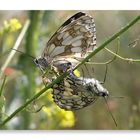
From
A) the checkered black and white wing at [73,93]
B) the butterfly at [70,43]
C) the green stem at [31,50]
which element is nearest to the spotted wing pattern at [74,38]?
the butterfly at [70,43]

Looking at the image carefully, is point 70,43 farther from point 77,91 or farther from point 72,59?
point 77,91

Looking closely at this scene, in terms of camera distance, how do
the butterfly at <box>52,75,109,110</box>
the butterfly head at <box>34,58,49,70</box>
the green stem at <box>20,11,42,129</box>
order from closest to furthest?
the butterfly at <box>52,75,109,110</box>
the butterfly head at <box>34,58,49,70</box>
the green stem at <box>20,11,42,129</box>

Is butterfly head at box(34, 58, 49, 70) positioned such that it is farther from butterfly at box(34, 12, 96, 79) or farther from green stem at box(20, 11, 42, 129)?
green stem at box(20, 11, 42, 129)

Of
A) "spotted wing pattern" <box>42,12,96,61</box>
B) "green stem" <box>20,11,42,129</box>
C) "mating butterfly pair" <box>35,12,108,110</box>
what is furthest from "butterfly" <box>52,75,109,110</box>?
"green stem" <box>20,11,42,129</box>

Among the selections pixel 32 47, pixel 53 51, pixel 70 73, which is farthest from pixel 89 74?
pixel 70 73

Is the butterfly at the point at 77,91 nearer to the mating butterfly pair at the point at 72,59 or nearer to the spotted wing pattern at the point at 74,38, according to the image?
the mating butterfly pair at the point at 72,59

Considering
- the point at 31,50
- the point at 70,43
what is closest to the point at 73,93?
the point at 70,43

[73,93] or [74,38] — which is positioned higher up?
[74,38]

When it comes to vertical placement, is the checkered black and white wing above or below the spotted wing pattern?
below
